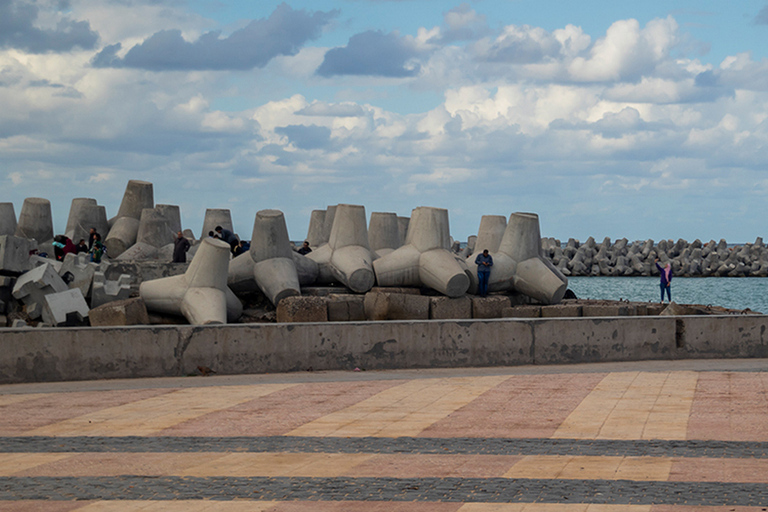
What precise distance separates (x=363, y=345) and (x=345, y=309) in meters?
5.52

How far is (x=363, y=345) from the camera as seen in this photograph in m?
12.1

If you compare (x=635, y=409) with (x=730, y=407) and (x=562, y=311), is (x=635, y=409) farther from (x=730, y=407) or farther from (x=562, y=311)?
(x=562, y=311)

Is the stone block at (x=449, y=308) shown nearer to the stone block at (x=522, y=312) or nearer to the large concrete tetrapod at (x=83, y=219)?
the stone block at (x=522, y=312)

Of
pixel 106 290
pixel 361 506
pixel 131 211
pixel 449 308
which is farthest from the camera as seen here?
pixel 131 211

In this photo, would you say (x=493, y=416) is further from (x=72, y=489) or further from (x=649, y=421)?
(x=72, y=489)

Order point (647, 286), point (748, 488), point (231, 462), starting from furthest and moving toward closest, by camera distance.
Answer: point (647, 286) → point (231, 462) → point (748, 488)

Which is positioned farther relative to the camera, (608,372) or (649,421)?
(608,372)

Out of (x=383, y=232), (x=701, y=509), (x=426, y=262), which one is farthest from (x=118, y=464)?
(x=383, y=232)

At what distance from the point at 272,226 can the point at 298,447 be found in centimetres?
1285

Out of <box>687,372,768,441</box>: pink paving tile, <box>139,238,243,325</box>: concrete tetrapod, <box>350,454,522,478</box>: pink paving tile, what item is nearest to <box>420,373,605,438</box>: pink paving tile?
<box>350,454,522,478</box>: pink paving tile

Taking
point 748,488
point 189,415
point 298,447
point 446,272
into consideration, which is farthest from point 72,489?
point 446,272

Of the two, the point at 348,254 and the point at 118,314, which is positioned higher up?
the point at 348,254

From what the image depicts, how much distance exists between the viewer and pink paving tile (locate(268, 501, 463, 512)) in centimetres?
527

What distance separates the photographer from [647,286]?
63.6 metres
